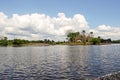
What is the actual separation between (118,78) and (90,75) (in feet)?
61.9

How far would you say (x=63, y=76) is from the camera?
4900 centimetres

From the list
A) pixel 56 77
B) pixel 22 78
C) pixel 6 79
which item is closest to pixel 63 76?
pixel 56 77

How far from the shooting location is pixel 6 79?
46812 mm

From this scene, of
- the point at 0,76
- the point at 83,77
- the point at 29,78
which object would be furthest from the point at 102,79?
the point at 0,76

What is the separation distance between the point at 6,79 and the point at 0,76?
3.95 m

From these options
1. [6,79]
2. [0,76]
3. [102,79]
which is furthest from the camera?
[0,76]

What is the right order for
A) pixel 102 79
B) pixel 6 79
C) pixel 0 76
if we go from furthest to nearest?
pixel 0 76 → pixel 6 79 → pixel 102 79

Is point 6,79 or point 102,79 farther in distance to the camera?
point 6,79

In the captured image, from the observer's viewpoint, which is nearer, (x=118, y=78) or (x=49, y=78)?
(x=118, y=78)

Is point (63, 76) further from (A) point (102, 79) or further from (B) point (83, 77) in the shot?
(A) point (102, 79)

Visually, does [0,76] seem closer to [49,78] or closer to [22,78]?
[22,78]

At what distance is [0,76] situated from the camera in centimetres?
5012

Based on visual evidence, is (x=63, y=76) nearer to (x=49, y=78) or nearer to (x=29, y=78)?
(x=49, y=78)

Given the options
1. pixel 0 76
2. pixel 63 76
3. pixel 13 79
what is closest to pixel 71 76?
pixel 63 76
